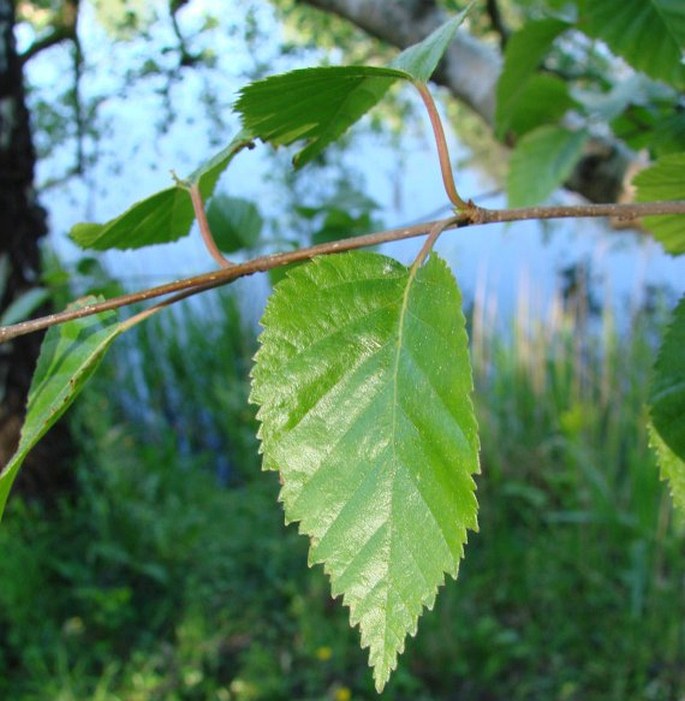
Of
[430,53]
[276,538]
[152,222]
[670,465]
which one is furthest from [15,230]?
[670,465]

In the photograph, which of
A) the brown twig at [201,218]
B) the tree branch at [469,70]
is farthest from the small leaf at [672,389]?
the tree branch at [469,70]

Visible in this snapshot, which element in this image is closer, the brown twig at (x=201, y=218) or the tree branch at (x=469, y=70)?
the brown twig at (x=201, y=218)

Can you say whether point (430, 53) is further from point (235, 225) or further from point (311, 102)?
point (235, 225)

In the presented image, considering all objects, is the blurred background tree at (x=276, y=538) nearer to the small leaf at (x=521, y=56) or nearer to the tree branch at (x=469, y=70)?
the tree branch at (x=469, y=70)

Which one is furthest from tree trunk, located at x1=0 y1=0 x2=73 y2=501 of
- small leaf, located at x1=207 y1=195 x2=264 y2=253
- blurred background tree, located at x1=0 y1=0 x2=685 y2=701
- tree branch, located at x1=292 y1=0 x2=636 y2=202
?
small leaf, located at x1=207 y1=195 x2=264 y2=253

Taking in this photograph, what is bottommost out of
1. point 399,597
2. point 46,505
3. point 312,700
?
point 312,700

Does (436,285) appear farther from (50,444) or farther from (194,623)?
(50,444)

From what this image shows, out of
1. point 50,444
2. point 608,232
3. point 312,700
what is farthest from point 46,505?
point 608,232
